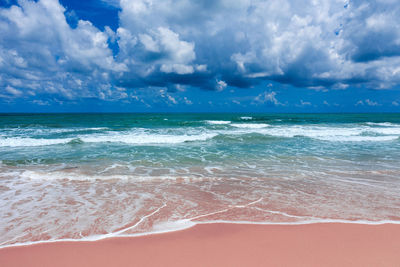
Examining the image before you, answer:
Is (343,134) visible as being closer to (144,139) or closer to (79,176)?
(144,139)

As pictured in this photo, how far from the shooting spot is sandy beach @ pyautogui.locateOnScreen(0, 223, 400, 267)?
2.73 metres

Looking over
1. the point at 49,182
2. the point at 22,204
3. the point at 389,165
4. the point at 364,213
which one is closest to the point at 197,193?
the point at 364,213

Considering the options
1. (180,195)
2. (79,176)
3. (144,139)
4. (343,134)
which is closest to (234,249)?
(180,195)

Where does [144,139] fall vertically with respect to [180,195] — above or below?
below

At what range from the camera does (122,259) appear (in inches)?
110

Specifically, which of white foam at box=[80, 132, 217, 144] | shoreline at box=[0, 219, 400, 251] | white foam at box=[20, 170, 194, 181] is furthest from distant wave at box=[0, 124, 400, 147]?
shoreline at box=[0, 219, 400, 251]

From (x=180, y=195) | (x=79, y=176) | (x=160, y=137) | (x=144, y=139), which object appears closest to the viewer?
(x=180, y=195)

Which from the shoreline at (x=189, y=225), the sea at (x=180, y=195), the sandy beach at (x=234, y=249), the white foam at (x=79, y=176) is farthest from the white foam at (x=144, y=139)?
the sandy beach at (x=234, y=249)

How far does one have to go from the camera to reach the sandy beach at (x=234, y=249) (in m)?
2.73

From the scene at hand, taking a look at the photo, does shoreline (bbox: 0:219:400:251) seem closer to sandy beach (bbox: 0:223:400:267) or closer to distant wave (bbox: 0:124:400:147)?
sandy beach (bbox: 0:223:400:267)

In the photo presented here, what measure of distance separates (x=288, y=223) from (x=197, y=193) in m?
2.33

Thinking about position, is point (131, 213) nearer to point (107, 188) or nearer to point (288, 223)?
point (107, 188)

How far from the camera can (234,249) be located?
2973mm

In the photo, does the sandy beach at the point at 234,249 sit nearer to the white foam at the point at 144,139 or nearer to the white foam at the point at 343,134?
the white foam at the point at 144,139
